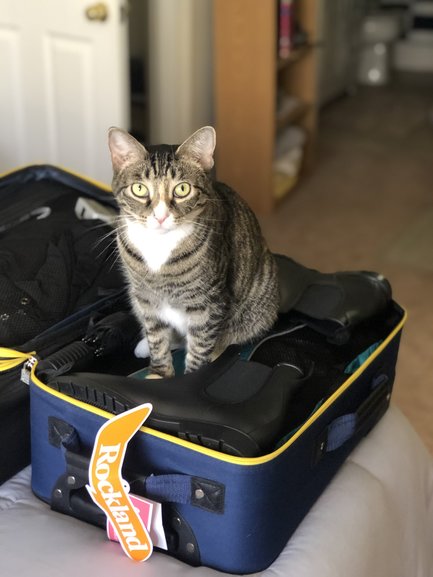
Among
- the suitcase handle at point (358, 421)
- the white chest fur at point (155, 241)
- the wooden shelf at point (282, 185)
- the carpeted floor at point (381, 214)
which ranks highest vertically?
the white chest fur at point (155, 241)

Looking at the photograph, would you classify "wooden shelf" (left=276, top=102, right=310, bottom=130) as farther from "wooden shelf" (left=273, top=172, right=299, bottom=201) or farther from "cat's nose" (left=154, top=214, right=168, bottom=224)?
"cat's nose" (left=154, top=214, right=168, bottom=224)

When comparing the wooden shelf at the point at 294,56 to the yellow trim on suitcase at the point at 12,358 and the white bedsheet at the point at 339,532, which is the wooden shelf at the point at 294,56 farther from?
the yellow trim on suitcase at the point at 12,358

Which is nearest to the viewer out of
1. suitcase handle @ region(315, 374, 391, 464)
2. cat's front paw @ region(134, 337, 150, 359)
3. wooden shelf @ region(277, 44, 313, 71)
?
suitcase handle @ region(315, 374, 391, 464)

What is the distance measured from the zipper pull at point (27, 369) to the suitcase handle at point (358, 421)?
1.44 feet

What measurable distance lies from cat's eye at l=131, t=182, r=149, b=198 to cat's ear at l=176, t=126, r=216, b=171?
3.1 inches

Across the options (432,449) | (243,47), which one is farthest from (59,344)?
(243,47)

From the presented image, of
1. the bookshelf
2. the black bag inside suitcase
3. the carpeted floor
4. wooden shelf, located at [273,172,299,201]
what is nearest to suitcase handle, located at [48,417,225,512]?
the black bag inside suitcase

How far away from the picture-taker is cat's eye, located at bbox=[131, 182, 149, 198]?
1.30m

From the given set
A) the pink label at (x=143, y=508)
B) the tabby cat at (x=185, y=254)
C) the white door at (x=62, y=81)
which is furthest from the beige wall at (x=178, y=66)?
the pink label at (x=143, y=508)

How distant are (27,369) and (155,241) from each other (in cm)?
30

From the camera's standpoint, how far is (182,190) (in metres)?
1.31

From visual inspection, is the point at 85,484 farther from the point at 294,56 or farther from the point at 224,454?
the point at 294,56

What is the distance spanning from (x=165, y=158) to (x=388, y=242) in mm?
2081

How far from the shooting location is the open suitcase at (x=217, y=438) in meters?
1.04
